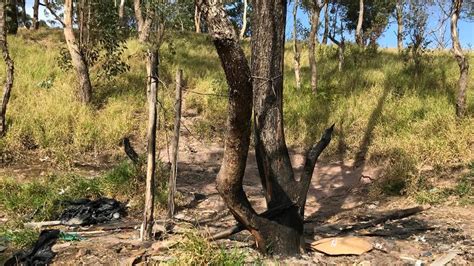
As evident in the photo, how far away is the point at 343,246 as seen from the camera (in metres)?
4.70

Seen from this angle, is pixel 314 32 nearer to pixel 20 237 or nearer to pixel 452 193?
pixel 452 193

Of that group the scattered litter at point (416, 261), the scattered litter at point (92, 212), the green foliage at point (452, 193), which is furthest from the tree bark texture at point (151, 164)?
the green foliage at point (452, 193)

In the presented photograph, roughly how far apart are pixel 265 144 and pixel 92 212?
2749 millimetres

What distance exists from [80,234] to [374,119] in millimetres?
6791

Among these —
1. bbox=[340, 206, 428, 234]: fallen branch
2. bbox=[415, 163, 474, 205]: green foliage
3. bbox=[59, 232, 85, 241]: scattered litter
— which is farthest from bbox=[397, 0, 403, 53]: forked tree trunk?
bbox=[59, 232, 85, 241]: scattered litter

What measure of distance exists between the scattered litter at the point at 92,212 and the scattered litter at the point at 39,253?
1.26m

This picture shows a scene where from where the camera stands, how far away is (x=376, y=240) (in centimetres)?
499

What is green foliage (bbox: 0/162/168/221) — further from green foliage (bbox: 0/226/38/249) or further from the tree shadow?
the tree shadow

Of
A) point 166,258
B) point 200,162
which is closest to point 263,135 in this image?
point 166,258

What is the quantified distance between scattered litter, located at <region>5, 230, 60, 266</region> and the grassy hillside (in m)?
4.13

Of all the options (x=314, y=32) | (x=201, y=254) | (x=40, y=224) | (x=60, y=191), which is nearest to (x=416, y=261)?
(x=201, y=254)

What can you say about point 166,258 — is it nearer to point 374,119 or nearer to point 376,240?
point 376,240

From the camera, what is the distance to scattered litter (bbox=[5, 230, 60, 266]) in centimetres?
434

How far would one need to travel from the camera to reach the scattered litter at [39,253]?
434 cm
